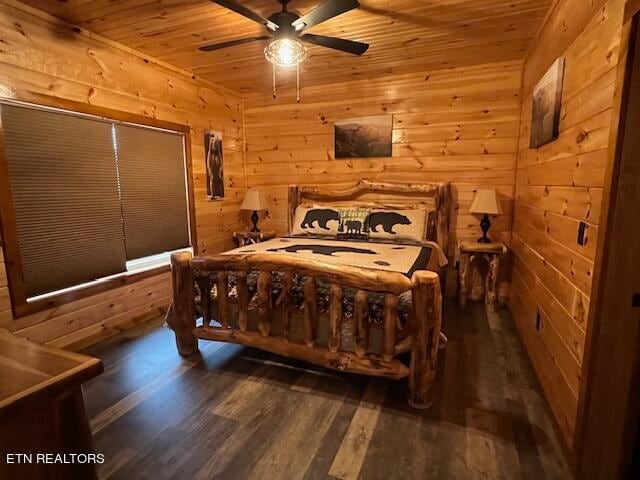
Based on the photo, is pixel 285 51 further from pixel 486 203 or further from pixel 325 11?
pixel 486 203

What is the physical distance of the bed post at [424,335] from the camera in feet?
5.93

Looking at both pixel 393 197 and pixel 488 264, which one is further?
pixel 393 197

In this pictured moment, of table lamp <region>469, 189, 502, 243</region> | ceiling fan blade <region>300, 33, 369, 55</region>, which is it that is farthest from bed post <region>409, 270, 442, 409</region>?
table lamp <region>469, 189, 502, 243</region>

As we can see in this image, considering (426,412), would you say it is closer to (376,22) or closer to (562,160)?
(562,160)

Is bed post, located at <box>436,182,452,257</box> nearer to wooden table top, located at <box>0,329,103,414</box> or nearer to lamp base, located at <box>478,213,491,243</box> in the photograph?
lamp base, located at <box>478,213,491,243</box>

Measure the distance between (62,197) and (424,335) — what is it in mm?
2713

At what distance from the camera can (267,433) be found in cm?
175

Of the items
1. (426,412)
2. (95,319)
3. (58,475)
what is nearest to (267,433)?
(426,412)

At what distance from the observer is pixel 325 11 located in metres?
1.92

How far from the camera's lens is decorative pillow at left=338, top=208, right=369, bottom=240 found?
3582 millimetres

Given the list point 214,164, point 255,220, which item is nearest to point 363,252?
point 255,220

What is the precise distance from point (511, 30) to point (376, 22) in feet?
3.70

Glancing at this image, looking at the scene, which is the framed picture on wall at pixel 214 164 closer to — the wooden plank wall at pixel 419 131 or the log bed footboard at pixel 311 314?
the wooden plank wall at pixel 419 131

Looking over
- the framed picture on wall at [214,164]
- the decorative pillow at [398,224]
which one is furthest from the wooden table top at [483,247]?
the framed picture on wall at [214,164]
